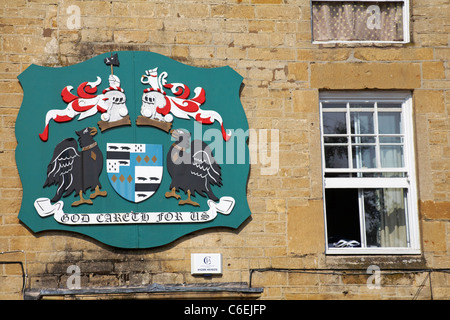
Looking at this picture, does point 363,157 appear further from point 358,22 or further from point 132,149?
point 132,149

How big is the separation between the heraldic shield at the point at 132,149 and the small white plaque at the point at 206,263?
28cm

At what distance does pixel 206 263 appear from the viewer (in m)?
6.98

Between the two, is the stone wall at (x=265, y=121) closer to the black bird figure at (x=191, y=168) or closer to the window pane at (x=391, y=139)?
the window pane at (x=391, y=139)

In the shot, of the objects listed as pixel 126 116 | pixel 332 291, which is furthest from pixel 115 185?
pixel 332 291

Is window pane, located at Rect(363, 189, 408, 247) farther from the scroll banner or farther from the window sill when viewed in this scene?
the scroll banner

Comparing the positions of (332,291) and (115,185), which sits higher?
(115,185)

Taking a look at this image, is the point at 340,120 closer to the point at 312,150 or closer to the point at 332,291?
the point at 312,150

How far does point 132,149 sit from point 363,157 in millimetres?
2629

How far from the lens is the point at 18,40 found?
7227 mm

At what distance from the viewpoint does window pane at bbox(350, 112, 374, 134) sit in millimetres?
7453

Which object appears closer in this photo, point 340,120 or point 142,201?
point 142,201

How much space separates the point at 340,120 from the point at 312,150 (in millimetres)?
542

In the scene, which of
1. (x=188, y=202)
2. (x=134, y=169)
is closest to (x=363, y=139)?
(x=188, y=202)

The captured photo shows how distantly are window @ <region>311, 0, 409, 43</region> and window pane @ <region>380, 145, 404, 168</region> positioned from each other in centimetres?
125
